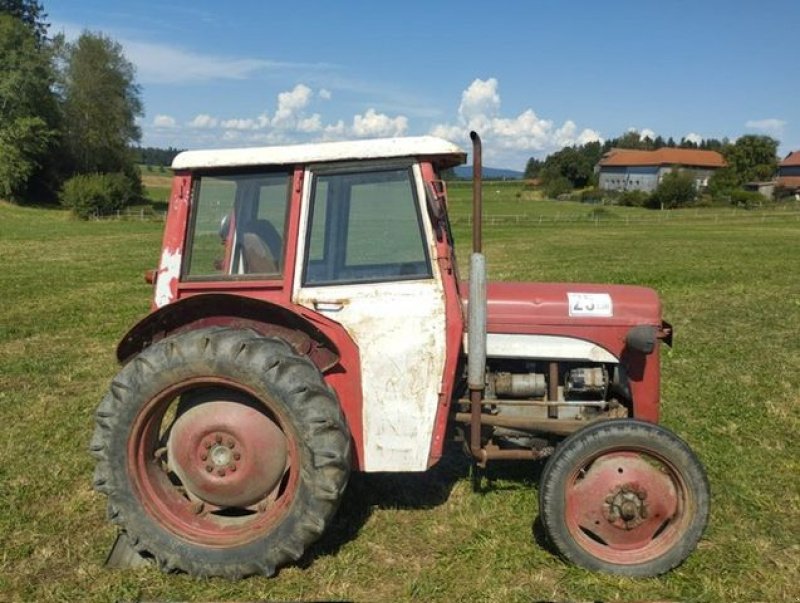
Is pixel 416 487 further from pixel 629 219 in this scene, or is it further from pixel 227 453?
pixel 629 219

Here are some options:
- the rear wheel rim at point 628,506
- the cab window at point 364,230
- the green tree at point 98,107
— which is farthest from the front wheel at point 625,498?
the green tree at point 98,107

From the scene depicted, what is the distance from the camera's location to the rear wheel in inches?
136

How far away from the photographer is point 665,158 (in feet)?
378

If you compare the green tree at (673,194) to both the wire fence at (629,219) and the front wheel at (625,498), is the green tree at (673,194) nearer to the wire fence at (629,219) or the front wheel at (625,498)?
the wire fence at (629,219)

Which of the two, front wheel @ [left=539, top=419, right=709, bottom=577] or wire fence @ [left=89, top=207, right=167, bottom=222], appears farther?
wire fence @ [left=89, top=207, right=167, bottom=222]

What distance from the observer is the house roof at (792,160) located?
335ft

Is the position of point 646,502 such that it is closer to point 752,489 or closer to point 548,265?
point 752,489

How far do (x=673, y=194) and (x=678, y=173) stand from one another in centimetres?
663

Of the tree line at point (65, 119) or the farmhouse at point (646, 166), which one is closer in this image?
the tree line at point (65, 119)

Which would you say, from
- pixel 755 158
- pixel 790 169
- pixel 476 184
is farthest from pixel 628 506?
pixel 790 169

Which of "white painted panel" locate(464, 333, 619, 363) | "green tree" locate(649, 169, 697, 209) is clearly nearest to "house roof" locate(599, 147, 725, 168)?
"green tree" locate(649, 169, 697, 209)

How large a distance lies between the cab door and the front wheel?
767mm

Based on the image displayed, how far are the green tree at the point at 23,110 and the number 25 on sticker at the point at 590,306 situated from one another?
50971 millimetres

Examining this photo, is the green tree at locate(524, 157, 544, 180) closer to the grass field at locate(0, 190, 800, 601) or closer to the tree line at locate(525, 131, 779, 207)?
the tree line at locate(525, 131, 779, 207)
